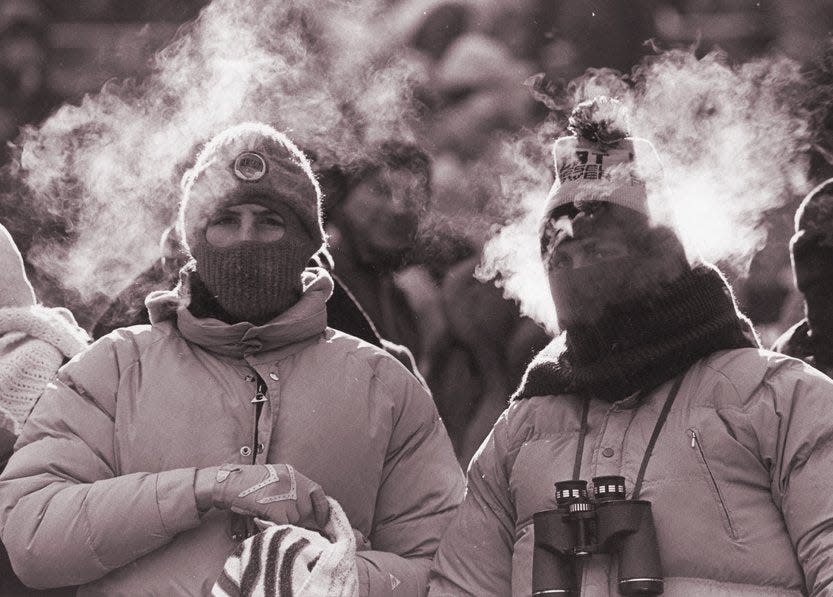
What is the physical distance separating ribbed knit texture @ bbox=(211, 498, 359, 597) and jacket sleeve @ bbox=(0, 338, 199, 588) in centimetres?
18

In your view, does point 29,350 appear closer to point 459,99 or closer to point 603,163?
point 603,163

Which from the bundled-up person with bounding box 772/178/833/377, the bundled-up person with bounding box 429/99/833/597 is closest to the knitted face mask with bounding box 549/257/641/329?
the bundled-up person with bounding box 429/99/833/597

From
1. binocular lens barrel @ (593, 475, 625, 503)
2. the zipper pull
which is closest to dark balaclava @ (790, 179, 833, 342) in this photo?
binocular lens barrel @ (593, 475, 625, 503)

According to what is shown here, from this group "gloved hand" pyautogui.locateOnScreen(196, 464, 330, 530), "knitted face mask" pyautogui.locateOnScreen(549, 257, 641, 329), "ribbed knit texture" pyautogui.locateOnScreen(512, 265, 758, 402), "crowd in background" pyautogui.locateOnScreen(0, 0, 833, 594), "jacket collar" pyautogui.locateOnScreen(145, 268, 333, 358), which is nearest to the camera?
"gloved hand" pyautogui.locateOnScreen(196, 464, 330, 530)

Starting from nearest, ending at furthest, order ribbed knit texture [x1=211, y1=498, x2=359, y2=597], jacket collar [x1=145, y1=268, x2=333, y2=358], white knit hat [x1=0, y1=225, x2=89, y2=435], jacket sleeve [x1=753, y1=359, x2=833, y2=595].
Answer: jacket sleeve [x1=753, y1=359, x2=833, y2=595], ribbed knit texture [x1=211, y1=498, x2=359, y2=597], jacket collar [x1=145, y1=268, x2=333, y2=358], white knit hat [x1=0, y1=225, x2=89, y2=435]

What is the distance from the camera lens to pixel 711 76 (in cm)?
421

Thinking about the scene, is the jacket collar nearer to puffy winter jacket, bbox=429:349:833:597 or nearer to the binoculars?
puffy winter jacket, bbox=429:349:833:597

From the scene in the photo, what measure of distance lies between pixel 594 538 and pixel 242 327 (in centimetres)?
104

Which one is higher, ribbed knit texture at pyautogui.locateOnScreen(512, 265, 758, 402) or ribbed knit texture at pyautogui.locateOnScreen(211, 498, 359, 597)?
ribbed knit texture at pyautogui.locateOnScreen(512, 265, 758, 402)

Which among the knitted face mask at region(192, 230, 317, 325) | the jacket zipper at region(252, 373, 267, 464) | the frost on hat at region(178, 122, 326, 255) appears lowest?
the jacket zipper at region(252, 373, 267, 464)

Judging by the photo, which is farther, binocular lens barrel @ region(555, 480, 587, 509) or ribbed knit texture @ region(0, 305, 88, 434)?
ribbed knit texture @ region(0, 305, 88, 434)

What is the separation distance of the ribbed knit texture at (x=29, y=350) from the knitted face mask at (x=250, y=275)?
0.63 metres

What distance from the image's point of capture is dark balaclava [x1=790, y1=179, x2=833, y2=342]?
416 cm

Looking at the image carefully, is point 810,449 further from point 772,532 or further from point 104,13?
point 104,13
